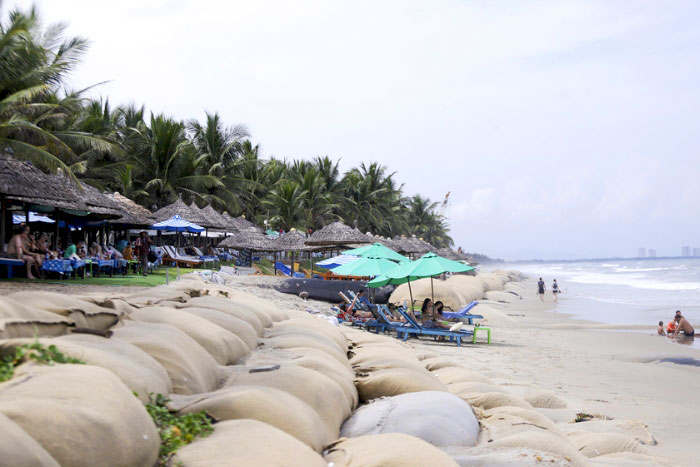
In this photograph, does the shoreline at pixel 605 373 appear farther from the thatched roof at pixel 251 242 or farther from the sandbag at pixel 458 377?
the thatched roof at pixel 251 242

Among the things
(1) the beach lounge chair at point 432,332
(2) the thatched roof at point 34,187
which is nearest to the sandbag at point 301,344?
(1) the beach lounge chair at point 432,332

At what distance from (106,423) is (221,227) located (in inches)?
835

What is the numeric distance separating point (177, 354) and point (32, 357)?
1.20 m

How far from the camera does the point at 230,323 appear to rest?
16.2ft

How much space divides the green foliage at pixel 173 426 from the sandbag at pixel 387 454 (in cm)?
64

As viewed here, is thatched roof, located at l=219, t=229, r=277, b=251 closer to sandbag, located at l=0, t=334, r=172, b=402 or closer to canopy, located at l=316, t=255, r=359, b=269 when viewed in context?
canopy, located at l=316, t=255, r=359, b=269

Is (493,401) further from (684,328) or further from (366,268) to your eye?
(684,328)

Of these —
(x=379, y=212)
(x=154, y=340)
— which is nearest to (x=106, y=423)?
(x=154, y=340)

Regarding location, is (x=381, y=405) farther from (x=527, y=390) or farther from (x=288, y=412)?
(x=527, y=390)

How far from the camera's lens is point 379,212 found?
131 ft

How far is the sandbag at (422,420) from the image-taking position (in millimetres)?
3684

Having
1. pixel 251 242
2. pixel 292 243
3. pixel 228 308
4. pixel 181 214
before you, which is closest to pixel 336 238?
pixel 292 243

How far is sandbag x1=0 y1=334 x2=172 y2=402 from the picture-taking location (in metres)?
2.54

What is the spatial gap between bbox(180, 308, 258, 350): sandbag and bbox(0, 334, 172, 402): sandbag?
1.55 m
